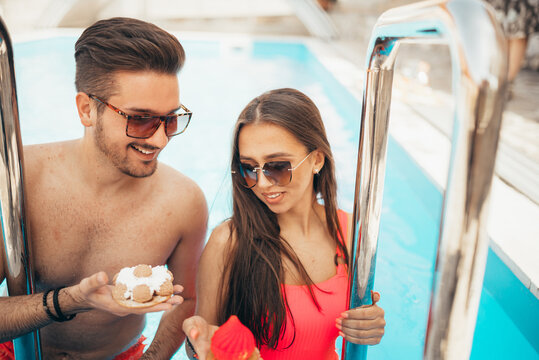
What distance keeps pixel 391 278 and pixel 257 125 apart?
3.05 metres

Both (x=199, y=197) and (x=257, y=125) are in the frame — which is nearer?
(x=257, y=125)

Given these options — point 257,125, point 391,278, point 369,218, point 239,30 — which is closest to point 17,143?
point 369,218

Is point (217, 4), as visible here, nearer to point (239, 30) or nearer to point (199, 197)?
point (239, 30)

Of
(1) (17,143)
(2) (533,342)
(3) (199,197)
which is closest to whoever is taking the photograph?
(1) (17,143)

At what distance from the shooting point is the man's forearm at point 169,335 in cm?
204

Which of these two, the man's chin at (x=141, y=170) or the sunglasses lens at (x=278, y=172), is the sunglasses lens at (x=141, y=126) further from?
the sunglasses lens at (x=278, y=172)

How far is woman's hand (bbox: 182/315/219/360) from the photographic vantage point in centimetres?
133

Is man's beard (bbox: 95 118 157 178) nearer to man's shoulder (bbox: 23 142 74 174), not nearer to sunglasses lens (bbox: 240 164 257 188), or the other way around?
man's shoulder (bbox: 23 142 74 174)

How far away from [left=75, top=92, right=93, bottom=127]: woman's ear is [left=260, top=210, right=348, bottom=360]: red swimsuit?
3.67ft

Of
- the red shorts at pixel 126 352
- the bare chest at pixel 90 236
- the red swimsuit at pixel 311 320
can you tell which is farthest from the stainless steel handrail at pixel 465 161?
the red shorts at pixel 126 352

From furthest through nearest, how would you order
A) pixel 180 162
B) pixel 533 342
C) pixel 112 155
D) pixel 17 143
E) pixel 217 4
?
pixel 217 4 < pixel 180 162 < pixel 533 342 < pixel 112 155 < pixel 17 143

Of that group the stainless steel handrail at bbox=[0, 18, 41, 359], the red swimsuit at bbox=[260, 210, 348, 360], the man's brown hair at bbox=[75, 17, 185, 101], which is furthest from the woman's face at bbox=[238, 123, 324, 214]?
the stainless steel handrail at bbox=[0, 18, 41, 359]

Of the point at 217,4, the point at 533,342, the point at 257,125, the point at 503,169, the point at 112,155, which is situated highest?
the point at 217,4

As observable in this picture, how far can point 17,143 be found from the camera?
1.04 meters
